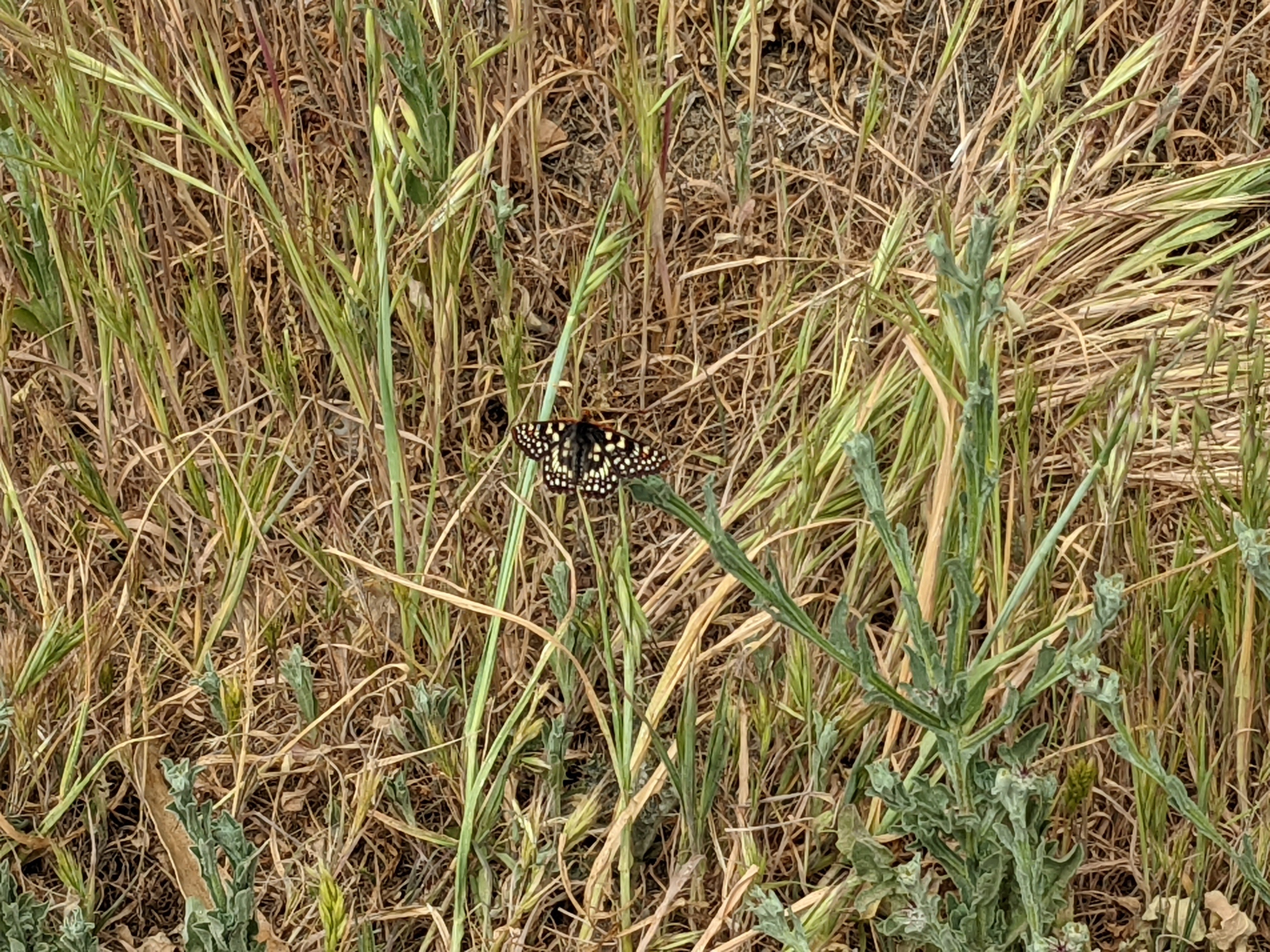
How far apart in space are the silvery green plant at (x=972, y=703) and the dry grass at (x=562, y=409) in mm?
168

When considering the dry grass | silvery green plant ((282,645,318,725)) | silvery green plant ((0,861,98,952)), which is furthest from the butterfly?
silvery green plant ((0,861,98,952))

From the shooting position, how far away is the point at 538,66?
291 centimetres

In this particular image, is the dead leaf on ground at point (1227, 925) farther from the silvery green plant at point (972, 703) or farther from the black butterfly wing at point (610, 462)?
the black butterfly wing at point (610, 462)

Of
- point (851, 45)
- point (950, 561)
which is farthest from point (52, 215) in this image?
point (950, 561)

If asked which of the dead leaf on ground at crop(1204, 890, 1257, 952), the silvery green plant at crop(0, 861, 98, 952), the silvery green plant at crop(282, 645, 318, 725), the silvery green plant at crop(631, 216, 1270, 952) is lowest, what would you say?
the silvery green plant at crop(0, 861, 98, 952)

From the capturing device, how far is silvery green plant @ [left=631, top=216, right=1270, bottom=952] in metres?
1.76

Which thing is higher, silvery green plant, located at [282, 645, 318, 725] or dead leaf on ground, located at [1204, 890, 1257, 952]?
silvery green plant, located at [282, 645, 318, 725]

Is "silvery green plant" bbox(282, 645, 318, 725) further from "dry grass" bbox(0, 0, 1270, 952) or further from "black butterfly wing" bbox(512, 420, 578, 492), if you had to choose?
"black butterfly wing" bbox(512, 420, 578, 492)

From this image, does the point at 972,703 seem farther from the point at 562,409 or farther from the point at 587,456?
the point at 562,409

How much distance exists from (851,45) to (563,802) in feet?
5.68

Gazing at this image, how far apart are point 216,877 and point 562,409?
41.9 inches

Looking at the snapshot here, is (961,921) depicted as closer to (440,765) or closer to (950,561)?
(950,561)

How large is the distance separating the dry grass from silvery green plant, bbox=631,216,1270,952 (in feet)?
0.55

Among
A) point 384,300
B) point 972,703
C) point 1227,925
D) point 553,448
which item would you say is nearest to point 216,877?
point 553,448
